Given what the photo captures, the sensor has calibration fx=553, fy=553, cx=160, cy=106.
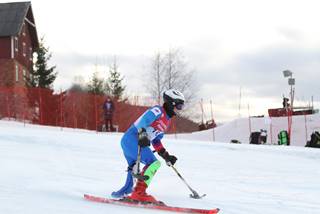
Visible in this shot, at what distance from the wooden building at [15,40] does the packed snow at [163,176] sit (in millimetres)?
27715

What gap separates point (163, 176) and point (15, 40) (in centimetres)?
3705

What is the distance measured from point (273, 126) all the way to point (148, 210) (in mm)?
22030

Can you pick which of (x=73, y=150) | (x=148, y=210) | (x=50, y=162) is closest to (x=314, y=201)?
(x=148, y=210)

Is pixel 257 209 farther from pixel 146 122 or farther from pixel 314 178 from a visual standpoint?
pixel 314 178

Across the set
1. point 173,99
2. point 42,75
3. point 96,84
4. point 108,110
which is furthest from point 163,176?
point 96,84

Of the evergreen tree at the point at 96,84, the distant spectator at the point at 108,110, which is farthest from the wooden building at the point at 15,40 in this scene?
the distant spectator at the point at 108,110

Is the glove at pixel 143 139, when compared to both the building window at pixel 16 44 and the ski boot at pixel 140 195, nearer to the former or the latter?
the ski boot at pixel 140 195

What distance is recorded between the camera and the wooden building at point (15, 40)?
4547 cm

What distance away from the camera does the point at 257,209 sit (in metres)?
7.93

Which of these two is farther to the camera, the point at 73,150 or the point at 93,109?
the point at 93,109

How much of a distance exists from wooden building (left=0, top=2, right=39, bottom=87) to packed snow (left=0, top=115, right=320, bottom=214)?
90.9 ft

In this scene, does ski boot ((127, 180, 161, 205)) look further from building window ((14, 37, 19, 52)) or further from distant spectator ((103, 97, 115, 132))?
building window ((14, 37, 19, 52))

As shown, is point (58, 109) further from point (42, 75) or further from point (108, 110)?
point (42, 75)

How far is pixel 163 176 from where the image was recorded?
12.3 meters
